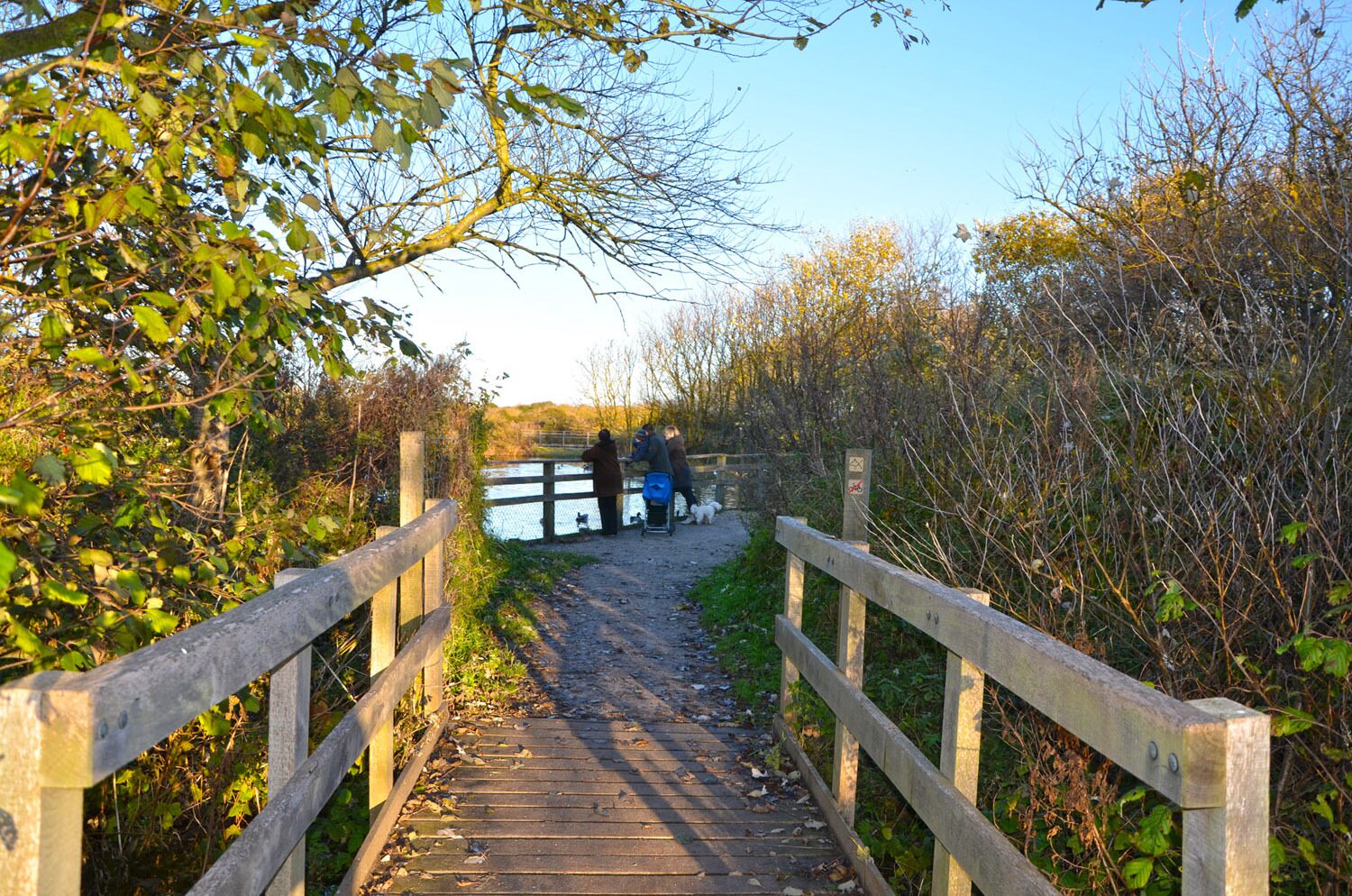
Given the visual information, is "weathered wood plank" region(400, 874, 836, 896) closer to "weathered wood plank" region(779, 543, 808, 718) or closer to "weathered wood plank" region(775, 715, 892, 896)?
"weathered wood plank" region(775, 715, 892, 896)

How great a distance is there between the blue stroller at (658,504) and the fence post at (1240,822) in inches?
600

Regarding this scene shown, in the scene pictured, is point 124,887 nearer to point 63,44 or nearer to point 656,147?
point 63,44

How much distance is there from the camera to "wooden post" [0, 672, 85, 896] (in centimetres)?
147

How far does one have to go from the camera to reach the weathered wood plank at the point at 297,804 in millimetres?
2252

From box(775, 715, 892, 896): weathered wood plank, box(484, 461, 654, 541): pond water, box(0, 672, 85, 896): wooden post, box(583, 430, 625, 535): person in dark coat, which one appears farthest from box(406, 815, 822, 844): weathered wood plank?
box(583, 430, 625, 535): person in dark coat

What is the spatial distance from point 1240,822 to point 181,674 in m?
1.84

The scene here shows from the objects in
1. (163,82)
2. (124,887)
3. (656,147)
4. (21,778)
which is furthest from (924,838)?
(656,147)

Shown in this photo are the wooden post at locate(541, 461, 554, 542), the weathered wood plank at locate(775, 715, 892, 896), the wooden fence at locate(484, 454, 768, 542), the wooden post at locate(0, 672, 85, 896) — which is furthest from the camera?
the wooden post at locate(541, 461, 554, 542)

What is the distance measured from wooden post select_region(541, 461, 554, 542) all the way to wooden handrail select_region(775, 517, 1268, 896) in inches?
444

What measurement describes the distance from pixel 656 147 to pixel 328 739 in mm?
5774

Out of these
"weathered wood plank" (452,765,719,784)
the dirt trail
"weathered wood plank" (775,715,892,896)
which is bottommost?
the dirt trail

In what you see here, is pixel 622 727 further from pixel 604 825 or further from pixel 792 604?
pixel 604 825

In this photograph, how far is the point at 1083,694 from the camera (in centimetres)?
221

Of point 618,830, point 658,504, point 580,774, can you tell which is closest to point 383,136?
point 618,830
